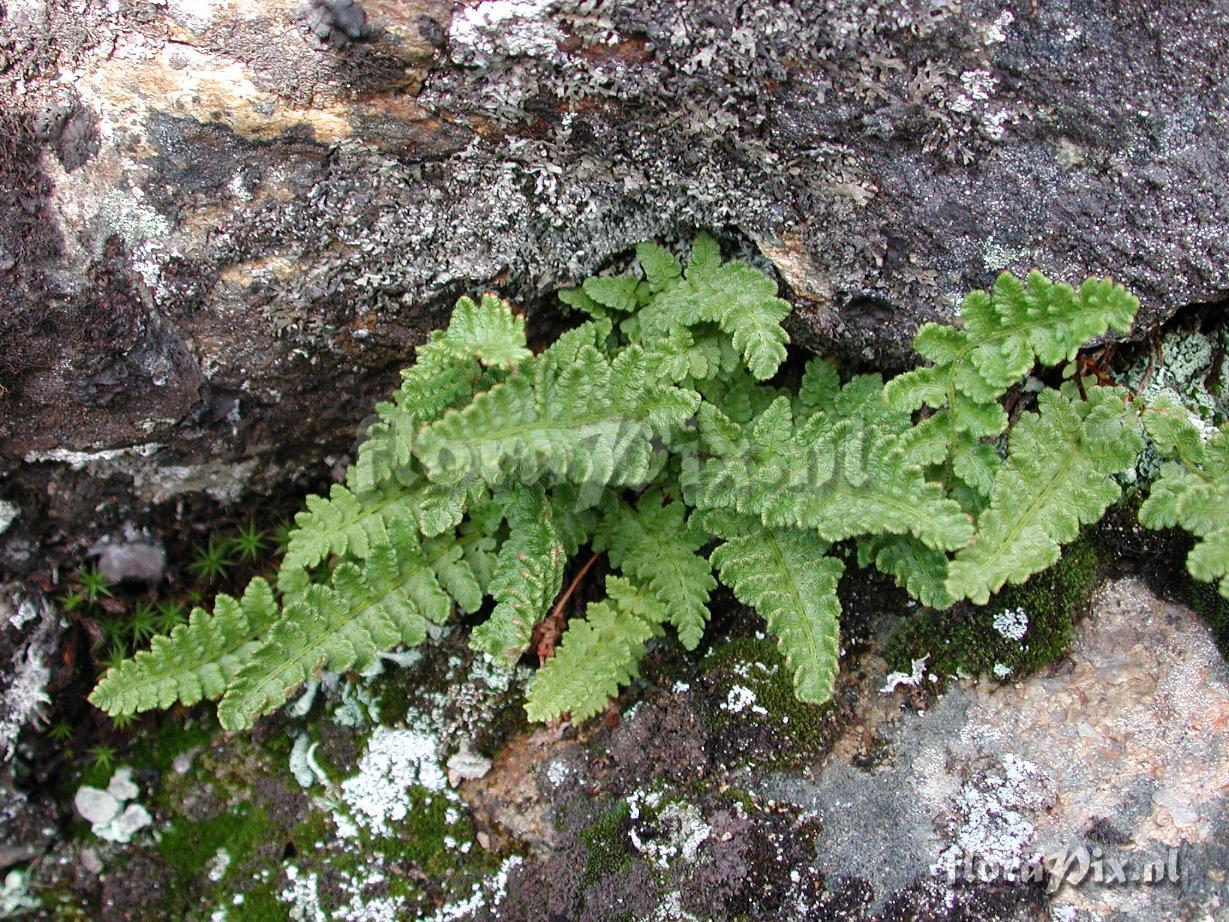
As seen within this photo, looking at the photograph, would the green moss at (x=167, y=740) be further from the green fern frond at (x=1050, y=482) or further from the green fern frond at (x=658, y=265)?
the green fern frond at (x=1050, y=482)

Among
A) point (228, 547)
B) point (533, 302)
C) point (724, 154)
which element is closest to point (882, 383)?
point (724, 154)

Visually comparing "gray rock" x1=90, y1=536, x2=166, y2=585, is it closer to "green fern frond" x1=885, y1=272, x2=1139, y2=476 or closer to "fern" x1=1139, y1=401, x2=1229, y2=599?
"green fern frond" x1=885, y1=272, x2=1139, y2=476

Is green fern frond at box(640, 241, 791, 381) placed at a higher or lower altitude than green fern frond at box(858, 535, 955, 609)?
higher

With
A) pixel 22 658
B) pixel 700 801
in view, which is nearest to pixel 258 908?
pixel 22 658

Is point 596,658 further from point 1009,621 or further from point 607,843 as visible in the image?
point 1009,621

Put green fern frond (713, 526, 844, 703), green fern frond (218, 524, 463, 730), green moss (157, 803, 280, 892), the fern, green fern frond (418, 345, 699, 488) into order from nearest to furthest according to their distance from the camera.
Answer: the fern → green fern frond (418, 345, 699, 488) → green fern frond (713, 526, 844, 703) → green fern frond (218, 524, 463, 730) → green moss (157, 803, 280, 892)

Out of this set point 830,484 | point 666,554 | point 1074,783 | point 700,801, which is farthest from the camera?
point 666,554

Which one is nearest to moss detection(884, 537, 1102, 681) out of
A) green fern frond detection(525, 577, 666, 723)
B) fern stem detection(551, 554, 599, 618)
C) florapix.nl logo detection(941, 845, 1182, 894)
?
florapix.nl logo detection(941, 845, 1182, 894)
